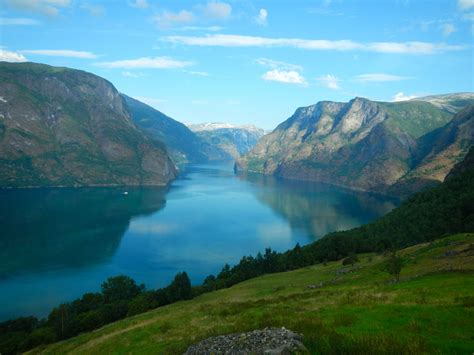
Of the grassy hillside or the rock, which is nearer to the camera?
the grassy hillside

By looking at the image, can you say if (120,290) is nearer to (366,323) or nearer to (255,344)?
(255,344)

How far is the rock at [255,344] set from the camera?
15.9 m

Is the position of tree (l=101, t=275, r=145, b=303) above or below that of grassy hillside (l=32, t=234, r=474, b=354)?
below

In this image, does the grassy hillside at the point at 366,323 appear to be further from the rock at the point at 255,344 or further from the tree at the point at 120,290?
the tree at the point at 120,290

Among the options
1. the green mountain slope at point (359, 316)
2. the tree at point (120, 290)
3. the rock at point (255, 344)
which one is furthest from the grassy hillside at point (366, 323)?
the tree at point (120, 290)

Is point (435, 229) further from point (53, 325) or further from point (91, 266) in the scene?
point (91, 266)

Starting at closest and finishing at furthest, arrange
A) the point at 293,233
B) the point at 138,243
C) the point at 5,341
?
1. the point at 5,341
2. the point at 138,243
3. the point at 293,233

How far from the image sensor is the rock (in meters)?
15.9

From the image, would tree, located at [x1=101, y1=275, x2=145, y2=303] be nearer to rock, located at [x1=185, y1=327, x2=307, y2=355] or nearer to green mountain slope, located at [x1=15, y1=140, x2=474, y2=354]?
green mountain slope, located at [x1=15, y1=140, x2=474, y2=354]

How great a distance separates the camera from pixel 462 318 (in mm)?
18797

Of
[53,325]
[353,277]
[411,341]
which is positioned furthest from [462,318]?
[53,325]

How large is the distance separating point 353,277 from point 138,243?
136 m

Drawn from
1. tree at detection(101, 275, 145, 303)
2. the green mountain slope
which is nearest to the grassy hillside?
the green mountain slope

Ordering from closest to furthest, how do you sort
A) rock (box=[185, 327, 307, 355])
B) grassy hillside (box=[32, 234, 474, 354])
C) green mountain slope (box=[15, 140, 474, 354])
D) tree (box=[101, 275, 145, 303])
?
grassy hillside (box=[32, 234, 474, 354]), green mountain slope (box=[15, 140, 474, 354]), rock (box=[185, 327, 307, 355]), tree (box=[101, 275, 145, 303])
